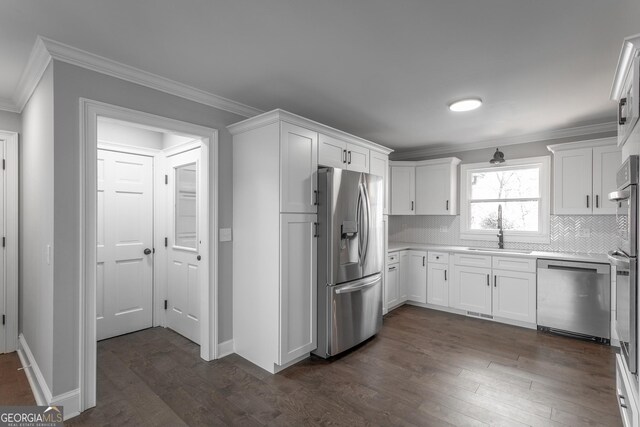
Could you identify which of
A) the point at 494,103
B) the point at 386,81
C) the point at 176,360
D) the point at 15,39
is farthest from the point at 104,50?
the point at 494,103

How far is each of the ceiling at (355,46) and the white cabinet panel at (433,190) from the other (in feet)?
5.49

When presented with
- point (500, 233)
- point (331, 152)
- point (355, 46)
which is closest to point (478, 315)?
point (500, 233)

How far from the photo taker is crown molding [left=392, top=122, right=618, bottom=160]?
3.86 m

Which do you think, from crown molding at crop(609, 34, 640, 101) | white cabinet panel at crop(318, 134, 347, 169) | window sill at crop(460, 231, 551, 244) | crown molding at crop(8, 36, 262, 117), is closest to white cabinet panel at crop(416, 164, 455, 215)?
window sill at crop(460, 231, 551, 244)

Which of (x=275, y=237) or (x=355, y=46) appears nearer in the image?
(x=355, y=46)

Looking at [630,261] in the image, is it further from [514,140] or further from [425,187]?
[425,187]

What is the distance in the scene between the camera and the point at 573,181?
12.5ft

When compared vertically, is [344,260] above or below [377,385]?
above

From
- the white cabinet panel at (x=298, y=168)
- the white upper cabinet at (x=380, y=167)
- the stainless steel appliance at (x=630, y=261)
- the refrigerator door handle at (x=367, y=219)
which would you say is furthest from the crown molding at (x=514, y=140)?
the white cabinet panel at (x=298, y=168)

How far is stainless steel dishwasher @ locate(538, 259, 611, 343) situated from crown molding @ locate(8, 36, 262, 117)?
3.90 meters

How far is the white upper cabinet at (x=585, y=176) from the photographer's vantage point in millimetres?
3574

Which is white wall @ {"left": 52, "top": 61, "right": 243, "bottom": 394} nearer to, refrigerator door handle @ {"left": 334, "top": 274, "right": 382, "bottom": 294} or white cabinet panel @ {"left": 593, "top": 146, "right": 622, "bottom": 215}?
refrigerator door handle @ {"left": 334, "top": 274, "right": 382, "bottom": 294}

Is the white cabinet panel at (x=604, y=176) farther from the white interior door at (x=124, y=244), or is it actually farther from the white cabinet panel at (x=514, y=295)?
the white interior door at (x=124, y=244)

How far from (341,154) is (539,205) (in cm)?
295
